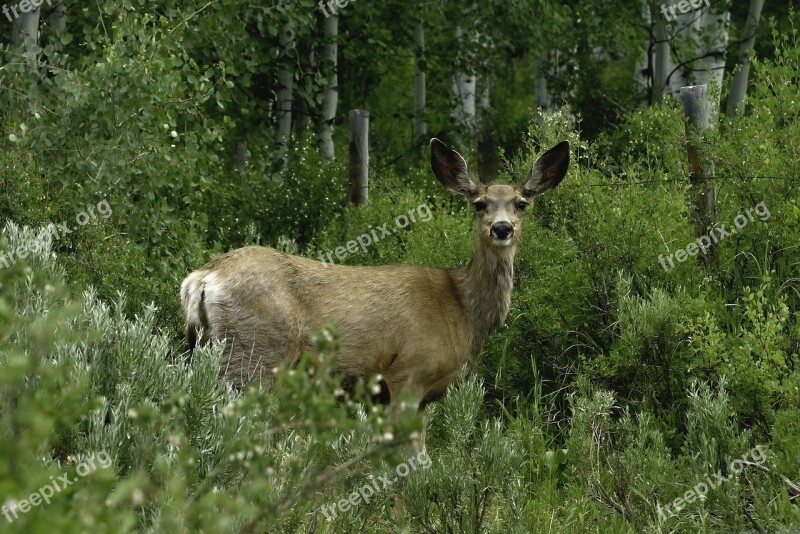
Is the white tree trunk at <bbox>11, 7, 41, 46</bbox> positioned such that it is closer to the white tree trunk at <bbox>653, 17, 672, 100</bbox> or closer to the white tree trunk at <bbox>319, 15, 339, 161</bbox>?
the white tree trunk at <bbox>319, 15, 339, 161</bbox>

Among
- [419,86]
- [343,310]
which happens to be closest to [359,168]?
[343,310]

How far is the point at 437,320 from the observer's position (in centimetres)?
746

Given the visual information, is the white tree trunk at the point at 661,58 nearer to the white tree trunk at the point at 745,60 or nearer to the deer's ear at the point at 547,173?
the white tree trunk at the point at 745,60

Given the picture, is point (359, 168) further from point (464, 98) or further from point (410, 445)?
point (464, 98)

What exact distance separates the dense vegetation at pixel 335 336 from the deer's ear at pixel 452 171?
837 mm

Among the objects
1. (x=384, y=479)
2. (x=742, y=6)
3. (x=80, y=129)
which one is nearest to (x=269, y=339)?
(x=384, y=479)

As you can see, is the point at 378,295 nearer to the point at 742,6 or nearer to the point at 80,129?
the point at 80,129

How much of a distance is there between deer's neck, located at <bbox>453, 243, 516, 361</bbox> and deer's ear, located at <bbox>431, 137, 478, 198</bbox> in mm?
585

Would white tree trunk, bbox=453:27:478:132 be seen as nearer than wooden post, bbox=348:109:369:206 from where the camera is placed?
No

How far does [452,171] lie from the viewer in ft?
27.1

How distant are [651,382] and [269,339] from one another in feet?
8.12

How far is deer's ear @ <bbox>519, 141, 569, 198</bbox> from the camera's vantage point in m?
8.00

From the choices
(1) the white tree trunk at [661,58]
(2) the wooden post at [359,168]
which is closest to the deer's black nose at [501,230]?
(2) the wooden post at [359,168]

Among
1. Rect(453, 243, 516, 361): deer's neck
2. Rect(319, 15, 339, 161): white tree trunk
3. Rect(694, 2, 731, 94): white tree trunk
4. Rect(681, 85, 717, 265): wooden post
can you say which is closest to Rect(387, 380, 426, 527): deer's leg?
Rect(453, 243, 516, 361): deer's neck
